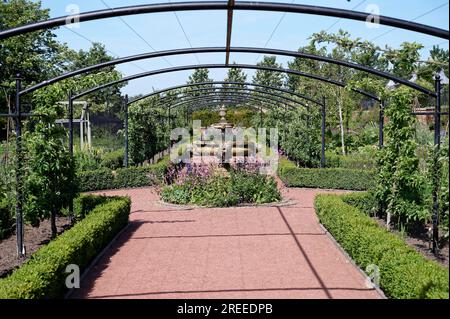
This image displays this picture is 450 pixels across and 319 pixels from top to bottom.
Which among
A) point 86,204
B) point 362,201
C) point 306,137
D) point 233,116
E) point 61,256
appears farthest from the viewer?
point 233,116

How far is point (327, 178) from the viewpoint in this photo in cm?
1370

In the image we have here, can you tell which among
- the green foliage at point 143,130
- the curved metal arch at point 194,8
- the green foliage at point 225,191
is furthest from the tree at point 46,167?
the green foliage at point 143,130

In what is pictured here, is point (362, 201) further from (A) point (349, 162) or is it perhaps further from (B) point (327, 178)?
(A) point (349, 162)

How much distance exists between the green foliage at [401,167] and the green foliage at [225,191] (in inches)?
126

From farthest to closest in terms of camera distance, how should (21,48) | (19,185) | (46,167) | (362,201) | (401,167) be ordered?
(21,48)
(362,201)
(401,167)
(46,167)
(19,185)

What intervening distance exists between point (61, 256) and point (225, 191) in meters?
6.03

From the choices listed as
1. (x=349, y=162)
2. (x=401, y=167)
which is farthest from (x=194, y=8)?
(x=349, y=162)

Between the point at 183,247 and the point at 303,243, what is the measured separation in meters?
1.90

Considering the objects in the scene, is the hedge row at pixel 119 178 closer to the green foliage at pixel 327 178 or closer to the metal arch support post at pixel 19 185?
the green foliage at pixel 327 178

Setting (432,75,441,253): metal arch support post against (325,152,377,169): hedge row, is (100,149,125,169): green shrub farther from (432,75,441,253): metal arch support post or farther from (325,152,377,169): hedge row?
(432,75,441,253): metal arch support post

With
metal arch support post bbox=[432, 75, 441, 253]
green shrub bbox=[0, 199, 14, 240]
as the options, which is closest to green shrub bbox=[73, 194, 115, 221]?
green shrub bbox=[0, 199, 14, 240]

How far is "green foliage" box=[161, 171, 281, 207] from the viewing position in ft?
35.2

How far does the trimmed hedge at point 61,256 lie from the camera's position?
434 cm
